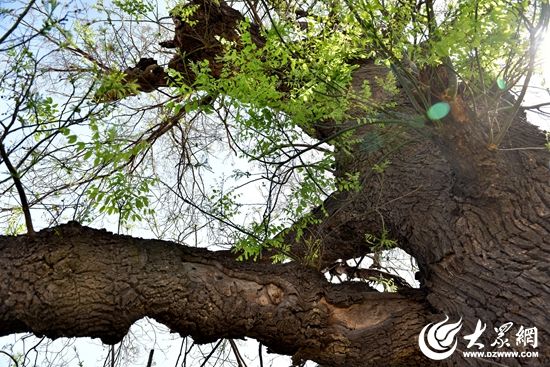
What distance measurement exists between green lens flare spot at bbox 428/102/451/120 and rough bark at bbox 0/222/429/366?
3.69 ft

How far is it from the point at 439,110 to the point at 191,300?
160 cm

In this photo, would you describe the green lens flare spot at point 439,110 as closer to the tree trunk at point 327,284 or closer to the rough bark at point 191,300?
the tree trunk at point 327,284

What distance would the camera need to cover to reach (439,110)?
2.57 m

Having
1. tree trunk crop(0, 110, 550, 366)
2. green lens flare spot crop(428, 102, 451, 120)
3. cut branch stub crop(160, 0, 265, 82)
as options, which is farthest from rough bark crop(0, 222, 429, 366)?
cut branch stub crop(160, 0, 265, 82)

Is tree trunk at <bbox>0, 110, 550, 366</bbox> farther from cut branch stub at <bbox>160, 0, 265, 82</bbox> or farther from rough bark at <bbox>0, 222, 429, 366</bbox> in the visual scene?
cut branch stub at <bbox>160, 0, 265, 82</bbox>

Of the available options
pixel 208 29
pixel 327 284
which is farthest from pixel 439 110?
pixel 208 29

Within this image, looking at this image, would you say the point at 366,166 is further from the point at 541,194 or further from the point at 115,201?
the point at 115,201

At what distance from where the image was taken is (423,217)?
129 inches

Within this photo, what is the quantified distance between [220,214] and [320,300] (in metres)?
0.95

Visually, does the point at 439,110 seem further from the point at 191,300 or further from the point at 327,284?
the point at 191,300

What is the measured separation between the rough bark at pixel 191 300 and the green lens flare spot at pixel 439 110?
112 centimetres

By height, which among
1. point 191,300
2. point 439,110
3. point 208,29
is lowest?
point 191,300

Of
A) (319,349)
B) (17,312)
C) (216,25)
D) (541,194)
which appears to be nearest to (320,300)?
(319,349)

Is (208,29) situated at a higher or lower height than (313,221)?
higher
